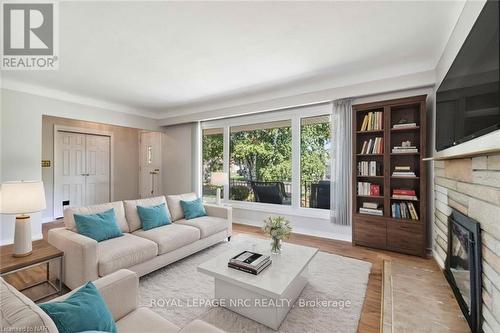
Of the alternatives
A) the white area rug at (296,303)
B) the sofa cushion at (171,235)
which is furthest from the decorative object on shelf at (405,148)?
the sofa cushion at (171,235)

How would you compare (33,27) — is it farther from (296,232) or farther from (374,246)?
(374,246)

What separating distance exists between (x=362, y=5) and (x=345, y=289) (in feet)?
8.68

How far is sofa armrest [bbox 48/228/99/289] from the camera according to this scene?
204 cm

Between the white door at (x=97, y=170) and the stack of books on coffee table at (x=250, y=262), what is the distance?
5.31m

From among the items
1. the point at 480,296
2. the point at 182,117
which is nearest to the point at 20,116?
the point at 182,117

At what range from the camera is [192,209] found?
3.59 m

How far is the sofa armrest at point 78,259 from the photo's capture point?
2039mm

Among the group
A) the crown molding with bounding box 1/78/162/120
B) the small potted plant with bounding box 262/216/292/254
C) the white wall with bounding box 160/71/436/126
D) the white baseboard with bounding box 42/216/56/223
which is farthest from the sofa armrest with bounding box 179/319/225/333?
the white baseboard with bounding box 42/216/56/223

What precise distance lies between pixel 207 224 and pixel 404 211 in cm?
278

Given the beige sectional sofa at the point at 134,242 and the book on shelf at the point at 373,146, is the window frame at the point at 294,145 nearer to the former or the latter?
the book on shelf at the point at 373,146

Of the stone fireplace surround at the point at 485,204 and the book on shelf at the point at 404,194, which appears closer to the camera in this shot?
the stone fireplace surround at the point at 485,204

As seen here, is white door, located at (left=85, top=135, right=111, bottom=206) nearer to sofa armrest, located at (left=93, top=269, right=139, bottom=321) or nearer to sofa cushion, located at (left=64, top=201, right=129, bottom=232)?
sofa cushion, located at (left=64, top=201, right=129, bottom=232)

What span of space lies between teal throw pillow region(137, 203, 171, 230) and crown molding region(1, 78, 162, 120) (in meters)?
2.85

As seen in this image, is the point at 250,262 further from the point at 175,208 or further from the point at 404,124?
the point at 404,124
